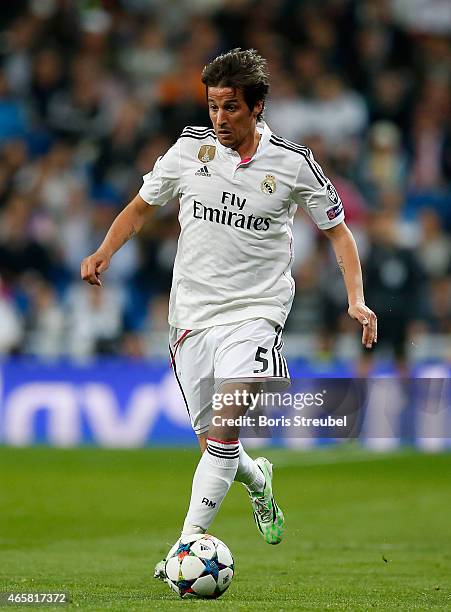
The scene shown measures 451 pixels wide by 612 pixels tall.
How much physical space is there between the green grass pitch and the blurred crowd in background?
1.85 m

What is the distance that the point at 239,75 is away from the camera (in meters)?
6.38

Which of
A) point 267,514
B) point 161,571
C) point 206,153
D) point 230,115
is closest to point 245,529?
point 267,514

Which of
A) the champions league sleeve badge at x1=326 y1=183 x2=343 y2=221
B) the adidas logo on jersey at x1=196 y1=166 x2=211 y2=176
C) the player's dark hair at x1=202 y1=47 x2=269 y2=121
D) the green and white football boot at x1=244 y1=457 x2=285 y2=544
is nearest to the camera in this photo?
the player's dark hair at x1=202 y1=47 x2=269 y2=121

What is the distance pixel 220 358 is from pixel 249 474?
83cm

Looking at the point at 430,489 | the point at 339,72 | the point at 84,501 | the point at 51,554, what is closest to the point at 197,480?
the point at 51,554

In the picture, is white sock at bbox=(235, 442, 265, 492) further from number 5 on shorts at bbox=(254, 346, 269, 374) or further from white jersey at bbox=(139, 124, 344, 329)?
white jersey at bbox=(139, 124, 344, 329)

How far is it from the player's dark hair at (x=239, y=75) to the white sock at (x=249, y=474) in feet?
5.91

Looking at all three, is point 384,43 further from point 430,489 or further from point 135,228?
point 135,228

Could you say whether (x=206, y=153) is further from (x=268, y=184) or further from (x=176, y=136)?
(x=176, y=136)

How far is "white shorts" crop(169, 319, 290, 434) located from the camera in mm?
6434

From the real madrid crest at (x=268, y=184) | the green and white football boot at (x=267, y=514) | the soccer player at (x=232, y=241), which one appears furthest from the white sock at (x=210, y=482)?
the real madrid crest at (x=268, y=184)

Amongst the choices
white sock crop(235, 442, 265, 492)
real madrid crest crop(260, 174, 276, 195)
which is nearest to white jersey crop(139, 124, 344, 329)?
real madrid crest crop(260, 174, 276, 195)

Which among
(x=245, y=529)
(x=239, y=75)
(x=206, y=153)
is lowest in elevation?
(x=245, y=529)

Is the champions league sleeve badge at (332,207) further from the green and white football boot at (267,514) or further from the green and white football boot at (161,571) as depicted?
the green and white football boot at (161,571)
